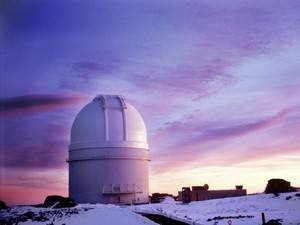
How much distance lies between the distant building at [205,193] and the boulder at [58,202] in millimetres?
12418

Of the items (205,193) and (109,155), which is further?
(205,193)

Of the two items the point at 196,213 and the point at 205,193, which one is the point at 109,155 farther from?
the point at 196,213

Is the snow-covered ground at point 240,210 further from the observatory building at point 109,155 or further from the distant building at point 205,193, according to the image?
the distant building at point 205,193

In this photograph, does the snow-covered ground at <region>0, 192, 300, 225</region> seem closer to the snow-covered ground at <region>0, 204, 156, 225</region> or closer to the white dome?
the snow-covered ground at <region>0, 204, 156, 225</region>

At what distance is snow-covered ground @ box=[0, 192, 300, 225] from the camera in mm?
27625

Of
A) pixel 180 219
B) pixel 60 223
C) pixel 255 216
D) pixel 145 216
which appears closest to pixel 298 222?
pixel 255 216

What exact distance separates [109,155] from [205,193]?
10.9m

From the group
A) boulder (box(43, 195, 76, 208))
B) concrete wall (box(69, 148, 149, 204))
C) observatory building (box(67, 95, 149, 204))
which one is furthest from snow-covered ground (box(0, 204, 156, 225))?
observatory building (box(67, 95, 149, 204))

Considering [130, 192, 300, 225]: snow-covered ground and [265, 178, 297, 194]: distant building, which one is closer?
[130, 192, 300, 225]: snow-covered ground

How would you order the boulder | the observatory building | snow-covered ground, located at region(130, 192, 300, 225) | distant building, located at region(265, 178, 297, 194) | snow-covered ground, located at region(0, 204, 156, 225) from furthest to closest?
the observatory building → distant building, located at region(265, 178, 297, 194) → the boulder → snow-covered ground, located at region(130, 192, 300, 225) → snow-covered ground, located at region(0, 204, 156, 225)

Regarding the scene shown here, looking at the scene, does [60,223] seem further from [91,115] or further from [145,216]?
[91,115]

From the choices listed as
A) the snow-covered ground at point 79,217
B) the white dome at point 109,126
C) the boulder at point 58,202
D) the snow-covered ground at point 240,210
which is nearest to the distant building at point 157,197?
the white dome at point 109,126

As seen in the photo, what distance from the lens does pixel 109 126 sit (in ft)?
150

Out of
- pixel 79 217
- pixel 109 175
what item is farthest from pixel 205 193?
pixel 79 217
